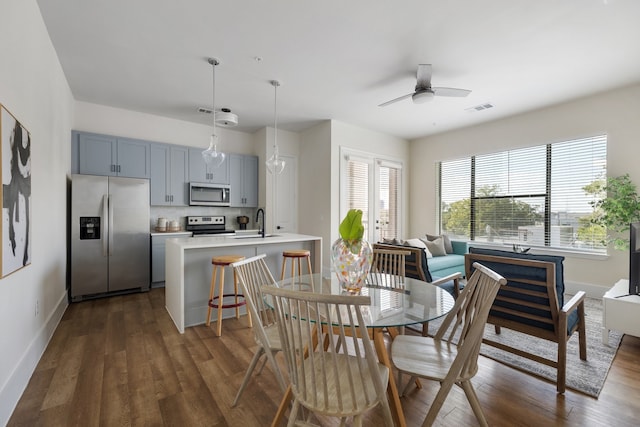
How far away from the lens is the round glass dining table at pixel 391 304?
1474mm

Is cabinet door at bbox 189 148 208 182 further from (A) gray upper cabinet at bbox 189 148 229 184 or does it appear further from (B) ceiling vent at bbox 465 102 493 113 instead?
(B) ceiling vent at bbox 465 102 493 113

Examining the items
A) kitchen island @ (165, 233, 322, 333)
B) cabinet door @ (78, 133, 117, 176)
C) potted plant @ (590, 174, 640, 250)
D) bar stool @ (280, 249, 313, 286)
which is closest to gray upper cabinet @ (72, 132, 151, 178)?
cabinet door @ (78, 133, 117, 176)

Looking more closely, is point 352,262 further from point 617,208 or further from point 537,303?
point 617,208

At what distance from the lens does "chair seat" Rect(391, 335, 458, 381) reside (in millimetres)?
1489

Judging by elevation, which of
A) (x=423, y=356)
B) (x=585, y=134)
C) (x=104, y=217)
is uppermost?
(x=585, y=134)

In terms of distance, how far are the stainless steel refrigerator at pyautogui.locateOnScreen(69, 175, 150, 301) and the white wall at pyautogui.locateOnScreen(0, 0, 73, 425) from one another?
333mm

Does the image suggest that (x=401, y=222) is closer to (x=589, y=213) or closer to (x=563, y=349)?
(x=589, y=213)

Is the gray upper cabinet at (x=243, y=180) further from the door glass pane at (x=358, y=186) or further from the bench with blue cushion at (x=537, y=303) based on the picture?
the bench with blue cushion at (x=537, y=303)

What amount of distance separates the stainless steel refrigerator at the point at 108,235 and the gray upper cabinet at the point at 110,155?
1.30ft

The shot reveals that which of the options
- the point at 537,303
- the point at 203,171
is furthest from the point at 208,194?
the point at 537,303

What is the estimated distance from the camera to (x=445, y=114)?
4957mm

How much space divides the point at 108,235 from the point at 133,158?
1286 mm

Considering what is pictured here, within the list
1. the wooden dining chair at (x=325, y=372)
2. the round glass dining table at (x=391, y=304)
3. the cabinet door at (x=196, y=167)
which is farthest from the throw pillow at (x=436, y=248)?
the cabinet door at (x=196, y=167)

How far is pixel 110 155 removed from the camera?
446 cm
